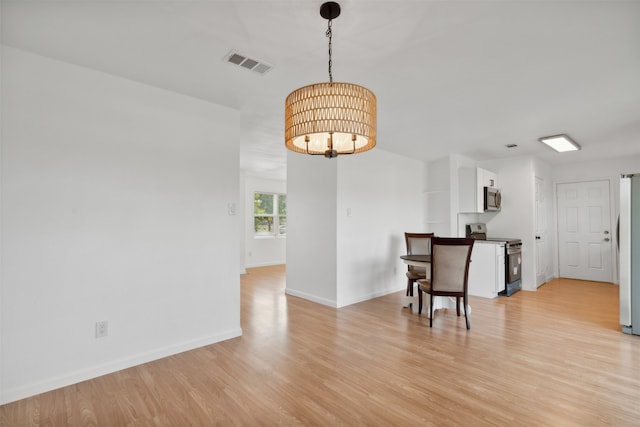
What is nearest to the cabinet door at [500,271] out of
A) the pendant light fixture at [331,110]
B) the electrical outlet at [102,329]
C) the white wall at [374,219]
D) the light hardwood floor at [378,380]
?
the light hardwood floor at [378,380]

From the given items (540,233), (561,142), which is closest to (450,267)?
(561,142)

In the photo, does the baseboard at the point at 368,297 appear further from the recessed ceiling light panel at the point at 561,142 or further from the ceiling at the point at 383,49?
the recessed ceiling light panel at the point at 561,142

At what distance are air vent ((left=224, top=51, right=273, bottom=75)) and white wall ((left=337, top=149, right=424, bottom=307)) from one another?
210 centimetres

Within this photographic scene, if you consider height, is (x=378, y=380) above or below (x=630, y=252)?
below

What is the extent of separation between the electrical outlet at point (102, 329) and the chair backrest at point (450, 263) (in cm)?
325

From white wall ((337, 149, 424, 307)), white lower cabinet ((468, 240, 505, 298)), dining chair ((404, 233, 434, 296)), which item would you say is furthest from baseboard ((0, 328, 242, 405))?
white lower cabinet ((468, 240, 505, 298))

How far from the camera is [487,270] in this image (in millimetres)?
4969

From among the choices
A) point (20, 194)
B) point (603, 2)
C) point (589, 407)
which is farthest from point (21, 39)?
point (589, 407)

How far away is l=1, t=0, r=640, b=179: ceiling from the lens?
1813mm

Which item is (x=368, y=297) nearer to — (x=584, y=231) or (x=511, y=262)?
(x=511, y=262)

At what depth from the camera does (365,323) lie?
12.2ft

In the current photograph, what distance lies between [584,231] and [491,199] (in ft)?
7.94

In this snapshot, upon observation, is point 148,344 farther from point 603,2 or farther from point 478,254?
point 478,254

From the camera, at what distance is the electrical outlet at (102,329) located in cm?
250
